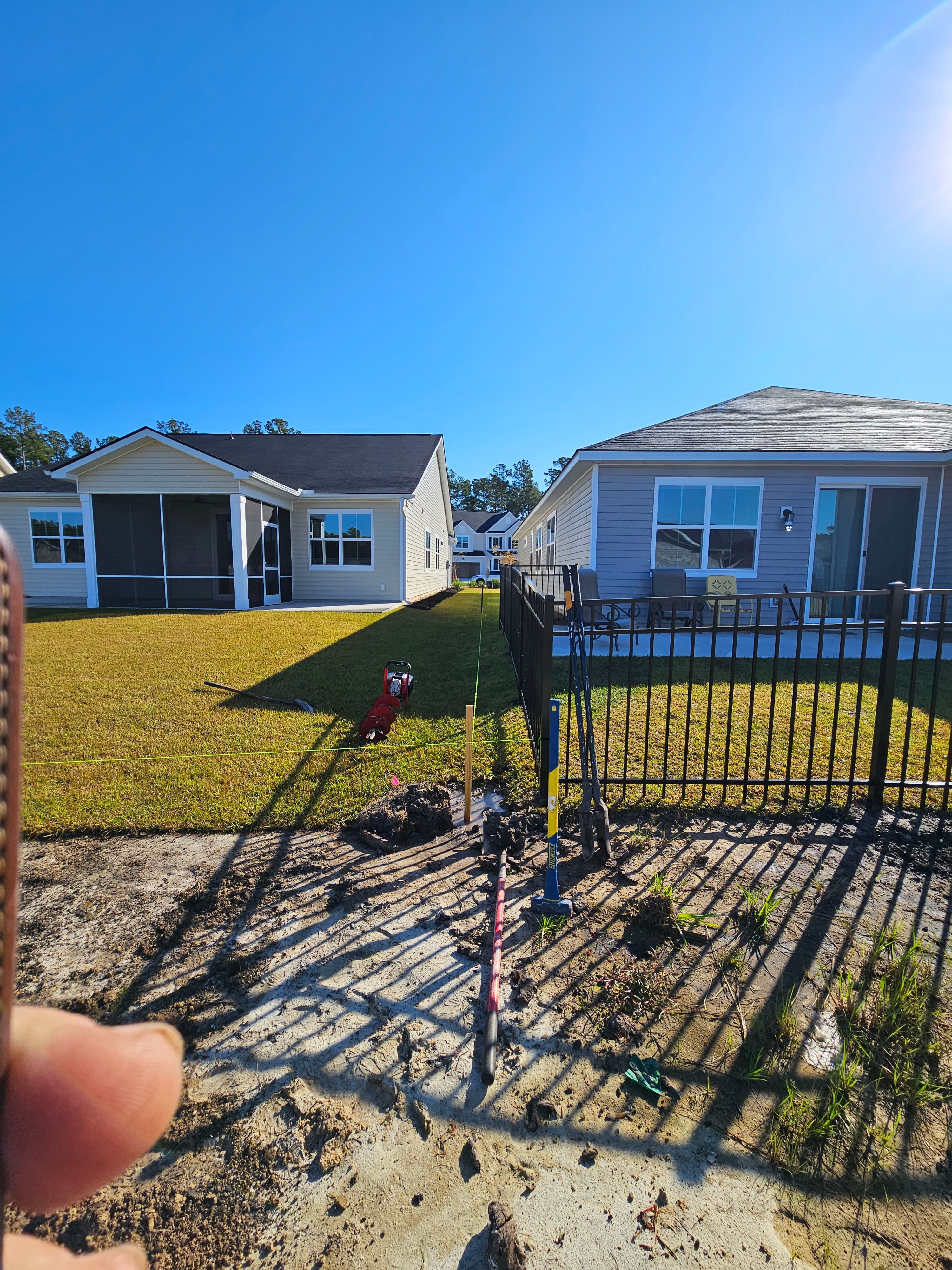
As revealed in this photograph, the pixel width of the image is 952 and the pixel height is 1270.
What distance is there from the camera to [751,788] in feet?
13.3

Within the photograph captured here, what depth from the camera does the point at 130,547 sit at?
58.5 ft

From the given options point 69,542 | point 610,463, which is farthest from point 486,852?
point 69,542

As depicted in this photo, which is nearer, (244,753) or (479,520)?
(244,753)

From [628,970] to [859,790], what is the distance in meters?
2.66

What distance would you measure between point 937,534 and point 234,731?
12.1 metres

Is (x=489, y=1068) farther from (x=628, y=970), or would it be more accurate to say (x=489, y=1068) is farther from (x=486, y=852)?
(x=486, y=852)

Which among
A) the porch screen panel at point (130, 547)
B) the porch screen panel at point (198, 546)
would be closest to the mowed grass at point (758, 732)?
the porch screen panel at point (198, 546)

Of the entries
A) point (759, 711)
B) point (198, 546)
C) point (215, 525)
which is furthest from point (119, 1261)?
point (198, 546)

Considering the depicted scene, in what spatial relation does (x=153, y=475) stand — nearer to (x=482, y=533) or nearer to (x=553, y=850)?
(x=553, y=850)

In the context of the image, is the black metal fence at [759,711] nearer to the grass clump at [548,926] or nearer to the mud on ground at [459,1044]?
the mud on ground at [459,1044]

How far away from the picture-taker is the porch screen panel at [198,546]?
57.3 ft

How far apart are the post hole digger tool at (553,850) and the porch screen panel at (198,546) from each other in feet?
52.8

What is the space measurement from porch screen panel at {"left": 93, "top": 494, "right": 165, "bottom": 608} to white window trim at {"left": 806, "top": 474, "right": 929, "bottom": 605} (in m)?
15.6

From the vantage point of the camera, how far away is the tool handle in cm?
179
